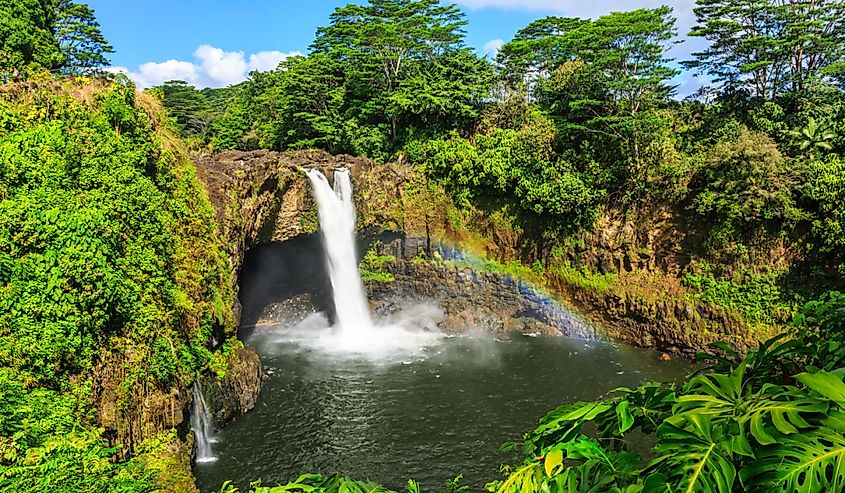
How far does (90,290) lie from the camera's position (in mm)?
8703

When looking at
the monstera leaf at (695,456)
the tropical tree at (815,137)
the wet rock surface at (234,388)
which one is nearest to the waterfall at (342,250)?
the wet rock surface at (234,388)

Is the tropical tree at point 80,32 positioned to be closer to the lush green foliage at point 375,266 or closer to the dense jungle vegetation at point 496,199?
the dense jungle vegetation at point 496,199

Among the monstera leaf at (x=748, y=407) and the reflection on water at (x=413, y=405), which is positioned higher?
the monstera leaf at (x=748, y=407)

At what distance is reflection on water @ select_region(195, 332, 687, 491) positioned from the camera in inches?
452

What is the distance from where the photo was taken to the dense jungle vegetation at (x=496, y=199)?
5.75ft

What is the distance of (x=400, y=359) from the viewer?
58.0ft

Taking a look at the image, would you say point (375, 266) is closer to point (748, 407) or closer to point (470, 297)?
point (470, 297)

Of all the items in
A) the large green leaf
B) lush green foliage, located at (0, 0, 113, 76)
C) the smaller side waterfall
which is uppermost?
lush green foliage, located at (0, 0, 113, 76)

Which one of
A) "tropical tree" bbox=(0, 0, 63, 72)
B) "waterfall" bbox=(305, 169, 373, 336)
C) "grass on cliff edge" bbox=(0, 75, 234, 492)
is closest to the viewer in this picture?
"grass on cliff edge" bbox=(0, 75, 234, 492)

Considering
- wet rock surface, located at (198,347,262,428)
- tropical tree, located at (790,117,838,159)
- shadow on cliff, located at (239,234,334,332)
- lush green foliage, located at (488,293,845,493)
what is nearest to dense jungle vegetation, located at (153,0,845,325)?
tropical tree, located at (790,117,838,159)

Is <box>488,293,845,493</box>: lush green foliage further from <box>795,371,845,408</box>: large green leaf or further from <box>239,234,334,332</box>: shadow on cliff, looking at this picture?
<box>239,234,334,332</box>: shadow on cliff

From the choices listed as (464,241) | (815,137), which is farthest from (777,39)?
(464,241)

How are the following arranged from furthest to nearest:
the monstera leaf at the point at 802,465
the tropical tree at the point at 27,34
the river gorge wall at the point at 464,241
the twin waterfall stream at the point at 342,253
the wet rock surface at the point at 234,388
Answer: the twin waterfall stream at the point at 342,253 < the river gorge wall at the point at 464,241 < the tropical tree at the point at 27,34 < the wet rock surface at the point at 234,388 < the monstera leaf at the point at 802,465

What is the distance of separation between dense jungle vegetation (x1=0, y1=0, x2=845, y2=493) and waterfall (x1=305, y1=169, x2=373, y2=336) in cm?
372
